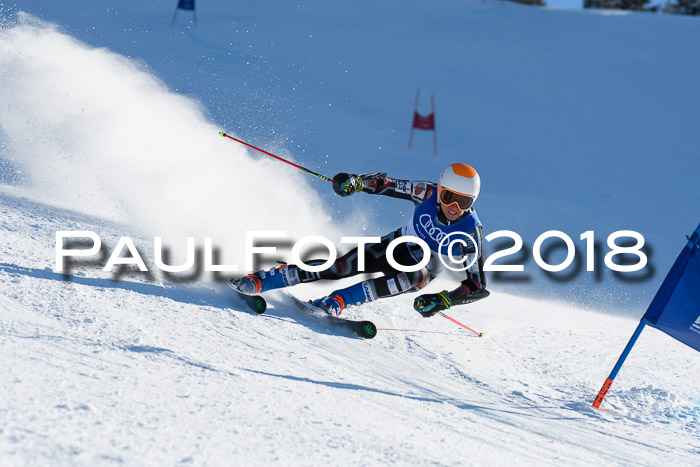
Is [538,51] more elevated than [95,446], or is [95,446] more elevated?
[538,51]

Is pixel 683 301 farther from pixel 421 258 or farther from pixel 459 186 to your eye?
pixel 421 258

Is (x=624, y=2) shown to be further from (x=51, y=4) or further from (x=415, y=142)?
(x=51, y=4)

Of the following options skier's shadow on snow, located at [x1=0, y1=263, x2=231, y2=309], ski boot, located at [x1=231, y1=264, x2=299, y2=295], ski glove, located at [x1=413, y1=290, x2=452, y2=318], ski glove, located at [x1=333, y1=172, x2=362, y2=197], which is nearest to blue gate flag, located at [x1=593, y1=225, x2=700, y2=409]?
ski glove, located at [x1=413, y1=290, x2=452, y2=318]

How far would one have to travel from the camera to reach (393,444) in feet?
8.84

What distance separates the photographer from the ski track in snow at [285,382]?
2377 millimetres

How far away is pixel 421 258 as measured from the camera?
4840mm

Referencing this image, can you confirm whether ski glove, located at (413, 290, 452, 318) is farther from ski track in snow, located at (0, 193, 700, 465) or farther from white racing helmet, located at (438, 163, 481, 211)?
white racing helmet, located at (438, 163, 481, 211)

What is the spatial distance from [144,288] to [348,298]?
134 cm

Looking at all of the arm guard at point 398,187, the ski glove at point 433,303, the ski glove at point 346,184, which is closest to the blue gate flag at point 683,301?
the ski glove at point 433,303

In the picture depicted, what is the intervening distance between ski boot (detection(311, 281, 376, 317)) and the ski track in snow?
0.44ft

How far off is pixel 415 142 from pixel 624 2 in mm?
20417

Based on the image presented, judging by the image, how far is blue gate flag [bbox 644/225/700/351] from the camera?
4.07 m

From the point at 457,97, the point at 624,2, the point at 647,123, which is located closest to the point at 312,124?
the point at 457,97

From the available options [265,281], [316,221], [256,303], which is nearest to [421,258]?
[265,281]
